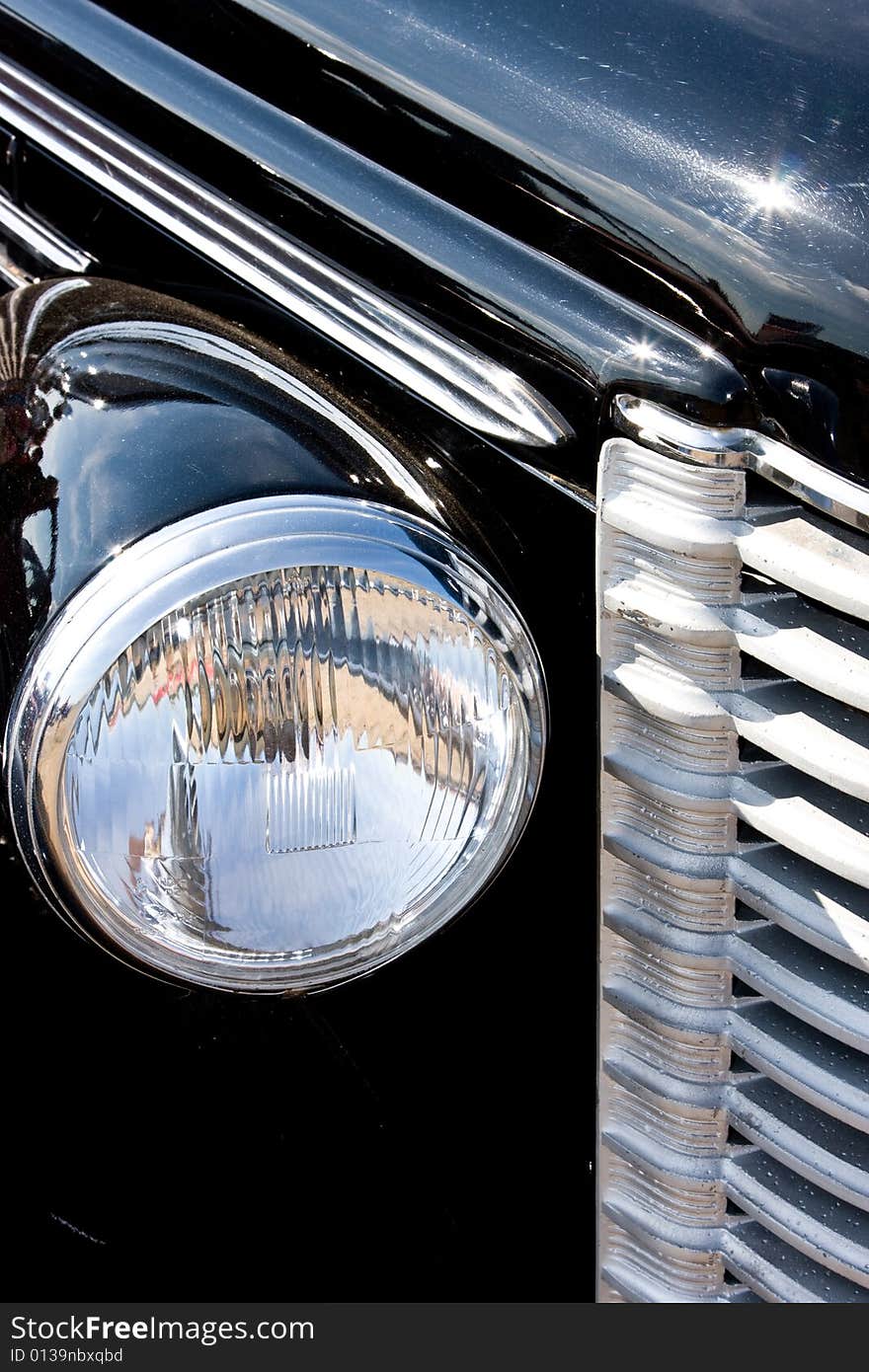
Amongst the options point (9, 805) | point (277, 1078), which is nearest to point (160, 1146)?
point (277, 1078)

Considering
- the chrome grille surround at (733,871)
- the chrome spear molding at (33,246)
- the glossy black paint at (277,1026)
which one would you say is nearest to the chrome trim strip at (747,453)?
the chrome grille surround at (733,871)

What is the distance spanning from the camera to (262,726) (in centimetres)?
113

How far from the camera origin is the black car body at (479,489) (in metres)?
1.13

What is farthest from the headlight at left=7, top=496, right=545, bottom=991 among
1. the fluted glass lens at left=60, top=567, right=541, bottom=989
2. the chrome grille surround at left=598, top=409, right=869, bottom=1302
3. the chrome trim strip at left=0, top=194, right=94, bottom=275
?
the chrome trim strip at left=0, top=194, right=94, bottom=275

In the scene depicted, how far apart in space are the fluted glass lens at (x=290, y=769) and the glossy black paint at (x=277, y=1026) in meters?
0.12

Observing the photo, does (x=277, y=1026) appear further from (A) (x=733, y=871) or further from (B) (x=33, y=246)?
(B) (x=33, y=246)

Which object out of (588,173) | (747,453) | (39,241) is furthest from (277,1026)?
(39,241)

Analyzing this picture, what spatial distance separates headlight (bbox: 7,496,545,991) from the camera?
1.12 m

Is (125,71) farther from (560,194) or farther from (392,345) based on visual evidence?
(560,194)

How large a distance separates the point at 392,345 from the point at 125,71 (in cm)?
57

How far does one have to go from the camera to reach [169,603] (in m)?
1.11

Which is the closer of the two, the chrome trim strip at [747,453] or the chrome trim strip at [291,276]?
the chrome trim strip at [747,453]

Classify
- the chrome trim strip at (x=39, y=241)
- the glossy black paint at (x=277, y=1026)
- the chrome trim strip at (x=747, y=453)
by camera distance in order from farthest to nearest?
the chrome trim strip at (x=39, y=241) → the glossy black paint at (x=277, y=1026) → the chrome trim strip at (x=747, y=453)

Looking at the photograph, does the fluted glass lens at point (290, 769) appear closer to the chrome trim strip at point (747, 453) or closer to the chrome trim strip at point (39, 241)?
the chrome trim strip at point (747, 453)
